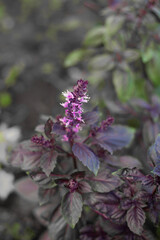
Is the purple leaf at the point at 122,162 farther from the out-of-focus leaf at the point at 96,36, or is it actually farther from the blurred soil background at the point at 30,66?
the out-of-focus leaf at the point at 96,36

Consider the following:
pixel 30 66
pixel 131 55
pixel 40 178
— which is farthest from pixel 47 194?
pixel 30 66

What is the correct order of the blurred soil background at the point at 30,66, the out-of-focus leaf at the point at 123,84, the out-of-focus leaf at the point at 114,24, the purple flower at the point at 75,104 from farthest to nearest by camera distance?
→ the blurred soil background at the point at 30,66, the out-of-focus leaf at the point at 123,84, the out-of-focus leaf at the point at 114,24, the purple flower at the point at 75,104

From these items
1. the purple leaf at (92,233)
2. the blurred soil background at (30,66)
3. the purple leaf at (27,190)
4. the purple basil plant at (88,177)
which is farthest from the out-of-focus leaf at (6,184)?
the purple leaf at (92,233)

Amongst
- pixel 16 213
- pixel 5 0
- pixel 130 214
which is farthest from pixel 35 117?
pixel 5 0

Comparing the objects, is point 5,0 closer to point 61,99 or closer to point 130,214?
point 61,99

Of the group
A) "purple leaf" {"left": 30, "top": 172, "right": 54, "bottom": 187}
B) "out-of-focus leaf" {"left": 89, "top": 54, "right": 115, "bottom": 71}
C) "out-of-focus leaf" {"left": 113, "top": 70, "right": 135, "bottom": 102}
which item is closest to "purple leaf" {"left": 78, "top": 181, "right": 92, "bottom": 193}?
"purple leaf" {"left": 30, "top": 172, "right": 54, "bottom": 187}

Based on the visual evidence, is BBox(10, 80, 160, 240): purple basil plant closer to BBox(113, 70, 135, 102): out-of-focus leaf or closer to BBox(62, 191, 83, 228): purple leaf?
BBox(62, 191, 83, 228): purple leaf
